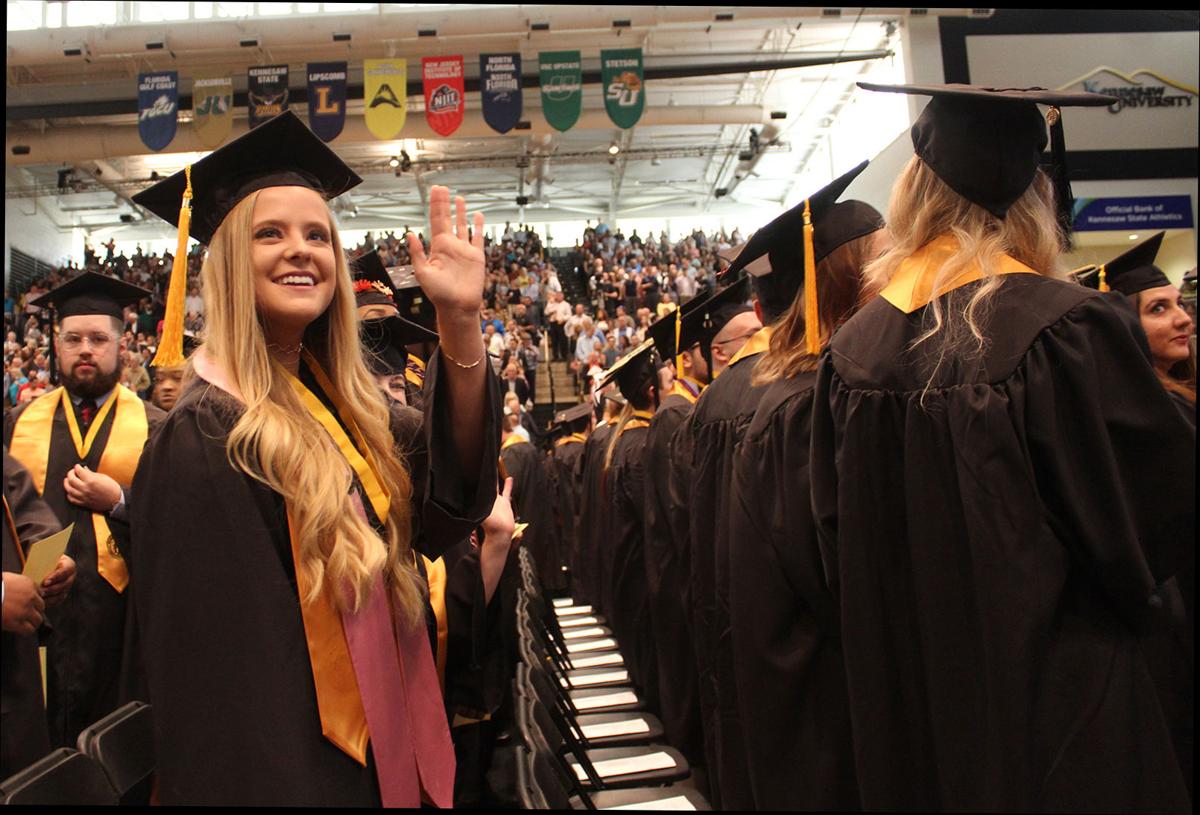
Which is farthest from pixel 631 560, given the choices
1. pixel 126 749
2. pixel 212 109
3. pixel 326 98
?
pixel 212 109

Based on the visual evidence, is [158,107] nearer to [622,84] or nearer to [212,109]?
[212,109]

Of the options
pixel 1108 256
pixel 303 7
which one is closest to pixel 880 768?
pixel 1108 256

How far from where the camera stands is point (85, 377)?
3.80m

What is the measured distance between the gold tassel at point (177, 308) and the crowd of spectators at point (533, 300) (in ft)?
36.6

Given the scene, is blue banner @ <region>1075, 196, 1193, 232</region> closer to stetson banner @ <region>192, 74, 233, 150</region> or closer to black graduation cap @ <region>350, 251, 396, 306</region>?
black graduation cap @ <region>350, 251, 396, 306</region>

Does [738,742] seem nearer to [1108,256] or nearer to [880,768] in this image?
[880,768]

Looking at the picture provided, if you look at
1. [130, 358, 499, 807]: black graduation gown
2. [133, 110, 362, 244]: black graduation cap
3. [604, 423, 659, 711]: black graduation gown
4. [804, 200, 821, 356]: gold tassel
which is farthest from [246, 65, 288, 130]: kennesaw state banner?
[130, 358, 499, 807]: black graduation gown

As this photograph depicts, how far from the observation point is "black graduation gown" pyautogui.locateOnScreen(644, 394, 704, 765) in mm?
4414

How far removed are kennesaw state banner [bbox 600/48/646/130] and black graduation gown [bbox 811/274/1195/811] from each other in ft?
44.0

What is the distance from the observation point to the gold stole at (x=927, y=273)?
1.69 metres

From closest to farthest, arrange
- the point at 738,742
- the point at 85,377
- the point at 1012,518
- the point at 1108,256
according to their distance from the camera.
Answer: the point at 1012,518 < the point at 738,742 < the point at 85,377 < the point at 1108,256

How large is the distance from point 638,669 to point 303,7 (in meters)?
14.8

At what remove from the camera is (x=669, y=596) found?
4609 mm

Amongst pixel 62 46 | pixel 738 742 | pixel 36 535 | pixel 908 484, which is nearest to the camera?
pixel 908 484
